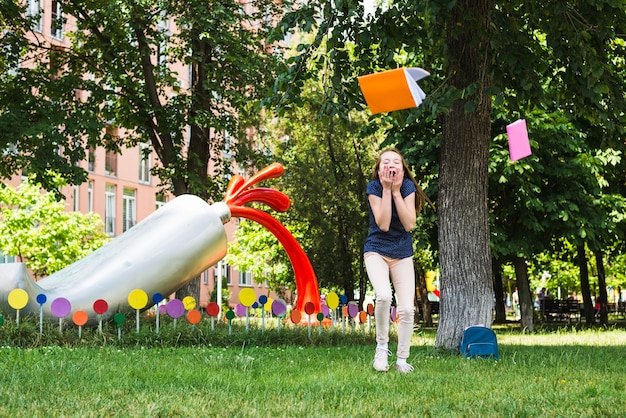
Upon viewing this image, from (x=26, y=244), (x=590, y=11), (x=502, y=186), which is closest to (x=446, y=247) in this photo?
(x=590, y=11)

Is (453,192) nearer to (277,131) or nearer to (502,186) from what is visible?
(502,186)

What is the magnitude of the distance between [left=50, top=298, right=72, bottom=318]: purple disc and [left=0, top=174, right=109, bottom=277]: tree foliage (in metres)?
22.0

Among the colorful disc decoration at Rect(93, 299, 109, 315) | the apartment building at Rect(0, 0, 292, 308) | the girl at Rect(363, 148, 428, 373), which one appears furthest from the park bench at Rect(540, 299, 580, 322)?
the girl at Rect(363, 148, 428, 373)

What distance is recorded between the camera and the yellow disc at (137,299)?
33.5ft

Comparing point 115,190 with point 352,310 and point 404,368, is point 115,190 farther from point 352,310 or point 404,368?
point 404,368

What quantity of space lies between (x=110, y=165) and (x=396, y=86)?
38825mm

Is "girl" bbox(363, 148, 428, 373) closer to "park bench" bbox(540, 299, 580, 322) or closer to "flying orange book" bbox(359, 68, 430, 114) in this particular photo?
"flying orange book" bbox(359, 68, 430, 114)

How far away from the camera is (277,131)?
2328 centimetres

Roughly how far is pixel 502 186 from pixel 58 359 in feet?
45.0

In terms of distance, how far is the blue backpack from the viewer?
851cm

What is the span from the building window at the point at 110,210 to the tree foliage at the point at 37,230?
997 centimetres

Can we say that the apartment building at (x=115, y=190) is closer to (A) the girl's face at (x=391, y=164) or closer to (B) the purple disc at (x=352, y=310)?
(B) the purple disc at (x=352, y=310)

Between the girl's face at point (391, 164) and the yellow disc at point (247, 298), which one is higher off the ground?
the girl's face at point (391, 164)

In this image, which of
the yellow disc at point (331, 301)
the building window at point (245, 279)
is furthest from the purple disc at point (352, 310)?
the building window at point (245, 279)
